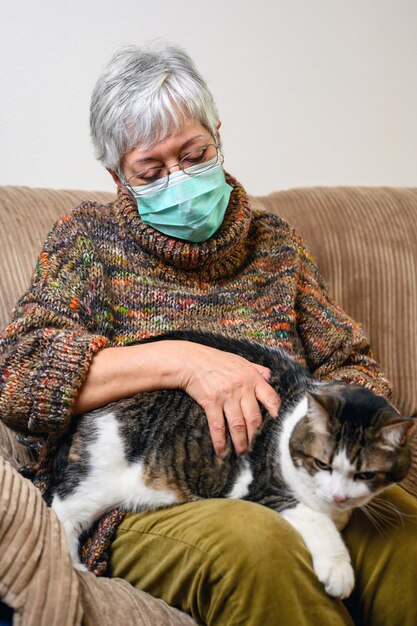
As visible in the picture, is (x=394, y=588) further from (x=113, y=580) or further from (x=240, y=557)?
(x=113, y=580)

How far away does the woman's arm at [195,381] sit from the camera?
121 centimetres

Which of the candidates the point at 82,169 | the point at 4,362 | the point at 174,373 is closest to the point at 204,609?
the point at 174,373

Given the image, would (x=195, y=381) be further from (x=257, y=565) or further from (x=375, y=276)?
(x=375, y=276)

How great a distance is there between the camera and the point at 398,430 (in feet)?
3.39

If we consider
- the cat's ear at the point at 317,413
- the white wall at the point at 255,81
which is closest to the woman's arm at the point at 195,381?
the cat's ear at the point at 317,413

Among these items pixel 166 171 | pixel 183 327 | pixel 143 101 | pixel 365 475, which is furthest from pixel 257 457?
pixel 143 101

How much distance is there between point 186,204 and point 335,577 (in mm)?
750

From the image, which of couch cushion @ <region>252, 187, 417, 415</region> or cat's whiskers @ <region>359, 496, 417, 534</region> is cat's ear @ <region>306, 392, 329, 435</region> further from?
couch cushion @ <region>252, 187, 417, 415</region>

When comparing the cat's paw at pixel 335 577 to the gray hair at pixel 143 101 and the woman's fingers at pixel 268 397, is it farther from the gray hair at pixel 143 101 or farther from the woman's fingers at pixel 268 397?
the gray hair at pixel 143 101

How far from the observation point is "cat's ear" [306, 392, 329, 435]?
1047mm

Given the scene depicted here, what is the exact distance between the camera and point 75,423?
1258 mm

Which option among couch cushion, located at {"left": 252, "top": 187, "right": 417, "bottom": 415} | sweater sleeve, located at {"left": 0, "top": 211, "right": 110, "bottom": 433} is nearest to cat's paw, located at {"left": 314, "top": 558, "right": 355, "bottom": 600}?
sweater sleeve, located at {"left": 0, "top": 211, "right": 110, "bottom": 433}

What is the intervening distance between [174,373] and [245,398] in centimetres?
14

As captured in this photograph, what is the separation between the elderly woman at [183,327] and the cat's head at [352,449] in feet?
0.31
